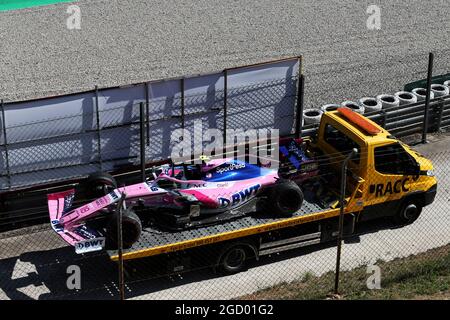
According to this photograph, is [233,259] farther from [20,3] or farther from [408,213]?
[20,3]

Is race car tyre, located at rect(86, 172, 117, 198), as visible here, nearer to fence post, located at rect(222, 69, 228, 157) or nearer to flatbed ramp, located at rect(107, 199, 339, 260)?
flatbed ramp, located at rect(107, 199, 339, 260)

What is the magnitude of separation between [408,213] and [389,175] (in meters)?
1.04

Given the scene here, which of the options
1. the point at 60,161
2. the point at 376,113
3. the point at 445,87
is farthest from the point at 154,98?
the point at 445,87

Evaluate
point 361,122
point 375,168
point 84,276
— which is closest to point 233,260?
point 84,276

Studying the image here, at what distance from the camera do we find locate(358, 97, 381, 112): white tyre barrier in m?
18.8

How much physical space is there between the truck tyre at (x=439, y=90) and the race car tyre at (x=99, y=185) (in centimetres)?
863

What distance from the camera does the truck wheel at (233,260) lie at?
13.7m

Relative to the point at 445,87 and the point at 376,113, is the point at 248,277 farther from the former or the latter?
the point at 445,87

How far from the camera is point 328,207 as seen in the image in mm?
14352

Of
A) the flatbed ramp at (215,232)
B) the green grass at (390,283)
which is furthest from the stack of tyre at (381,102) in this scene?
the green grass at (390,283)

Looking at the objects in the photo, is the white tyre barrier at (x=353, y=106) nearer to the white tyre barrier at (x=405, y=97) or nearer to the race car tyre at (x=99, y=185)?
the white tyre barrier at (x=405, y=97)

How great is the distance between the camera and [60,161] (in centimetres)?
1541

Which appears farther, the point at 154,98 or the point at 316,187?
the point at 154,98
